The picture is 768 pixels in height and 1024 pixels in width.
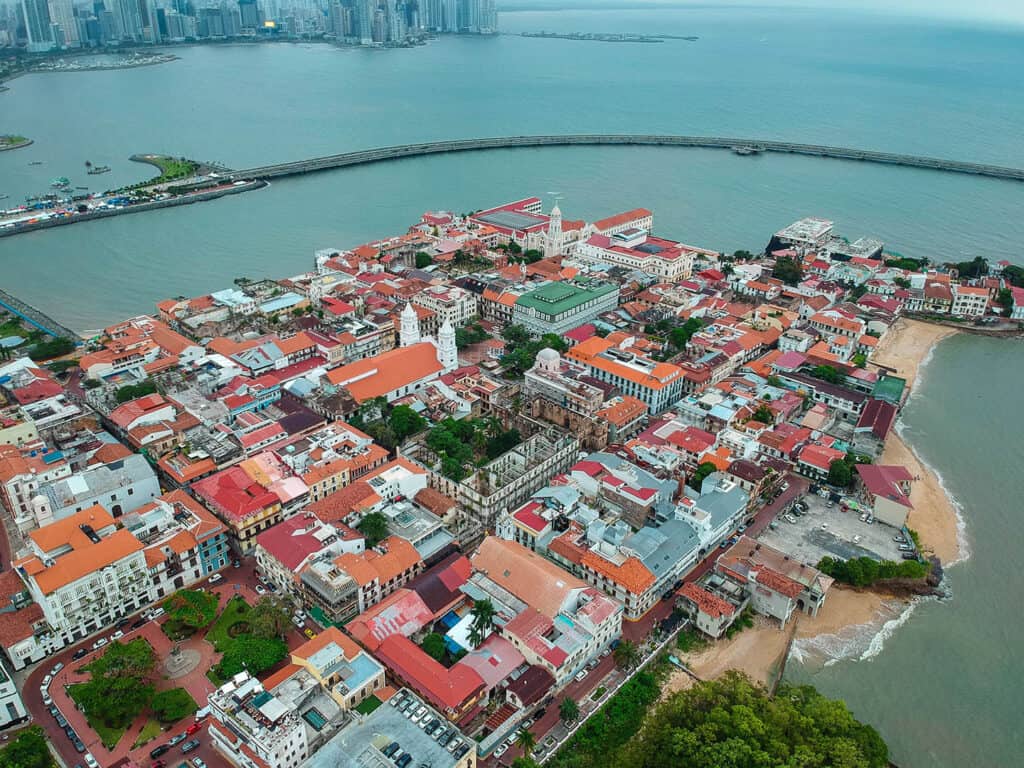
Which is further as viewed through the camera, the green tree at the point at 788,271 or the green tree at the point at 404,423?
the green tree at the point at 788,271

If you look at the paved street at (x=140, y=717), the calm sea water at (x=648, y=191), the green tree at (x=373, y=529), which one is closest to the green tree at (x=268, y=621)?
the paved street at (x=140, y=717)

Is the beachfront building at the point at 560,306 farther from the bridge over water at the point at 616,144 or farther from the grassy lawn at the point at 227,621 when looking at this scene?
the bridge over water at the point at 616,144

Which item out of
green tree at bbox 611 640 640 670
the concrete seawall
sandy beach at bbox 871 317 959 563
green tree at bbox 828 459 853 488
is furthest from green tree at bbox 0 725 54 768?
the concrete seawall

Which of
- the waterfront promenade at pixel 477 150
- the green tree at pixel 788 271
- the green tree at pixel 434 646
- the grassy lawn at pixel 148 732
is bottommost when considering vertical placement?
the grassy lawn at pixel 148 732

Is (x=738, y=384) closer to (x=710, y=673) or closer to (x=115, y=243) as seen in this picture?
(x=710, y=673)

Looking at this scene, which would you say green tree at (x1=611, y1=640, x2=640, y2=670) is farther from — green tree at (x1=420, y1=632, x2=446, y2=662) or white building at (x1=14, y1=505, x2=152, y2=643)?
white building at (x1=14, y1=505, x2=152, y2=643)

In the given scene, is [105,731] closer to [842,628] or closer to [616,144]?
→ [842,628]

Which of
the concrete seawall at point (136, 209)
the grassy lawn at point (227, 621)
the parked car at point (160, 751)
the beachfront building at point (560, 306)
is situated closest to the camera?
the parked car at point (160, 751)

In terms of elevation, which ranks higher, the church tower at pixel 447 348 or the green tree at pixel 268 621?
the church tower at pixel 447 348
